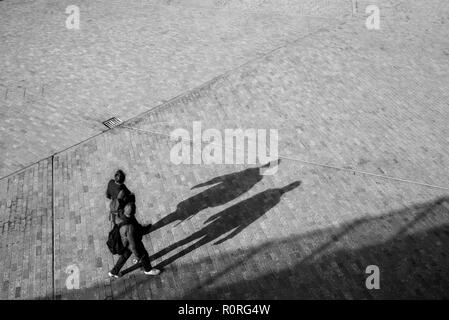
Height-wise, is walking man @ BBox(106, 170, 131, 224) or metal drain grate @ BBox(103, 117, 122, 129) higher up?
walking man @ BBox(106, 170, 131, 224)

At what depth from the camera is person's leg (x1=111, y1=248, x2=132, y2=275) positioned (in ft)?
19.9

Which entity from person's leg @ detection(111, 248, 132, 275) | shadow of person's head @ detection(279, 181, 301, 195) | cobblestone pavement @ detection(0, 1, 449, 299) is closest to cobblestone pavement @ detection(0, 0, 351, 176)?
cobblestone pavement @ detection(0, 1, 449, 299)

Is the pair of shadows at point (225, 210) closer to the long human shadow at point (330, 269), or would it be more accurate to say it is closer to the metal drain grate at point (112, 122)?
the long human shadow at point (330, 269)

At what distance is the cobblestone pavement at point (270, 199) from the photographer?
638 cm

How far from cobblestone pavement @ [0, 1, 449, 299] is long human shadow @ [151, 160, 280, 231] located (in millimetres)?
31

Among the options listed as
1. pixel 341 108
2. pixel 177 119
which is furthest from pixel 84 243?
pixel 341 108

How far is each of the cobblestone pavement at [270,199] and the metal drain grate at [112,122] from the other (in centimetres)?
23

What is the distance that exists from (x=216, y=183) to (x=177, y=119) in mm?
2463

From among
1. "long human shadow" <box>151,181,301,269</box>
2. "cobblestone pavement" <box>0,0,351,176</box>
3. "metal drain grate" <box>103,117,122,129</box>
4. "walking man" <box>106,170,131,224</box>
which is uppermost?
"cobblestone pavement" <box>0,0,351,176</box>

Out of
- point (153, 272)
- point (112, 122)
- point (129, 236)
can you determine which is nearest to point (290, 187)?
point (153, 272)

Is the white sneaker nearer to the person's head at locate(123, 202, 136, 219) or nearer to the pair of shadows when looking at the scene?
the pair of shadows

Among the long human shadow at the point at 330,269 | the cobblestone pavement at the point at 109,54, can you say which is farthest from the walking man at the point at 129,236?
the cobblestone pavement at the point at 109,54

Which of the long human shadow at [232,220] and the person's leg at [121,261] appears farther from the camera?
the long human shadow at [232,220]

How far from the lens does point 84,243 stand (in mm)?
6875
